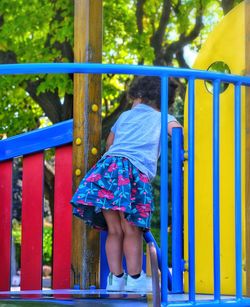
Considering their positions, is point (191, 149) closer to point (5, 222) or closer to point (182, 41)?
point (5, 222)

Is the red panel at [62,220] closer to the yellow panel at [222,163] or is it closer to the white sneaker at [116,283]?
the white sneaker at [116,283]

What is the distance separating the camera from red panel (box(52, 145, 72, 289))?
387cm

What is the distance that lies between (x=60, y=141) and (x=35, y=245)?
596mm

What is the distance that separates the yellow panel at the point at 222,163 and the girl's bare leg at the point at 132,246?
0.24 metres

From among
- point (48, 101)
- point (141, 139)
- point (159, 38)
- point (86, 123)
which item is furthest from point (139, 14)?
Result: point (141, 139)

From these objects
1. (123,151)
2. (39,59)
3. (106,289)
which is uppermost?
(39,59)

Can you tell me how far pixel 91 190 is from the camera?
335 cm

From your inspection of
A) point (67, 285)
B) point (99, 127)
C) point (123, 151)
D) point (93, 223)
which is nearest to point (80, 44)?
point (99, 127)

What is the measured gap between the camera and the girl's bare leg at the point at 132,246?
346cm

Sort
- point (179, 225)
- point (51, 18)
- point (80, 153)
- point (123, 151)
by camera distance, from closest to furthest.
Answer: point (179, 225) < point (123, 151) < point (80, 153) < point (51, 18)

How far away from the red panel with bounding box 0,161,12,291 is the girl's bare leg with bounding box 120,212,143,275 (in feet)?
2.65

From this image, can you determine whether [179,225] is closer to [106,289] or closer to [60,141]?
[106,289]

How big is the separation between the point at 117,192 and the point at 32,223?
2.70 ft

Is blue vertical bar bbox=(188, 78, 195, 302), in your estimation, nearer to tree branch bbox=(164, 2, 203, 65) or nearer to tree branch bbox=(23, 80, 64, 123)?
tree branch bbox=(23, 80, 64, 123)
